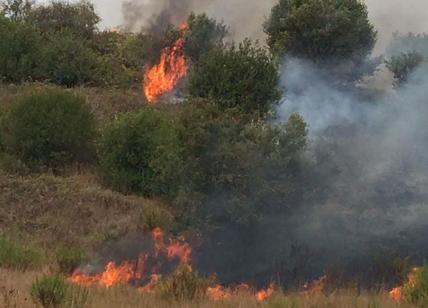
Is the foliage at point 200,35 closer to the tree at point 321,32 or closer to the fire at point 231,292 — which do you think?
the tree at point 321,32

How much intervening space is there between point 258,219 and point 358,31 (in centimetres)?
2014

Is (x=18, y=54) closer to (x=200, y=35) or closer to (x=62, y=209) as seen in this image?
(x=200, y=35)

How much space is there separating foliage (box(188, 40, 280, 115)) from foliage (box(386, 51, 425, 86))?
805 centimetres

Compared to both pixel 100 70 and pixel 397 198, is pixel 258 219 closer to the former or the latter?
pixel 397 198

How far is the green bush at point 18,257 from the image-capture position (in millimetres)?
10062

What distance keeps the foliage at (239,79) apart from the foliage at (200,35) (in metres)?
9.66

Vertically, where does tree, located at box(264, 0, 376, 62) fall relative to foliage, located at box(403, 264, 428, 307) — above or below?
above

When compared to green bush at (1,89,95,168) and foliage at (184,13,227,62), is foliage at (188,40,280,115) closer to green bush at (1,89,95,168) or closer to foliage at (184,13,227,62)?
green bush at (1,89,95,168)

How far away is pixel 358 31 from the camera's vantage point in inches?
1169

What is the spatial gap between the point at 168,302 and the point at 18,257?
12.1ft

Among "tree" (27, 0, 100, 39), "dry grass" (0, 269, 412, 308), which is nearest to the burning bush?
"dry grass" (0, 269, 412, 308)

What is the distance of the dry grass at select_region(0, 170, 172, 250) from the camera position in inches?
560

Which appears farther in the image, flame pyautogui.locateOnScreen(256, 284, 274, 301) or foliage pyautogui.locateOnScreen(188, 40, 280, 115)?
foliage pyautogui.locateOnScreen(188, 40, 280, 115)

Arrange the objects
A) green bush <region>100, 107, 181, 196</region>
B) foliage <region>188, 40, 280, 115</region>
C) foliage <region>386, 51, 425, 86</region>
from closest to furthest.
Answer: green bush <region>100, 107, 181, 196</region> < foliage <region>188, 40, 280, 115</region> < foliage <region>386, 51, 425, 86</region>
